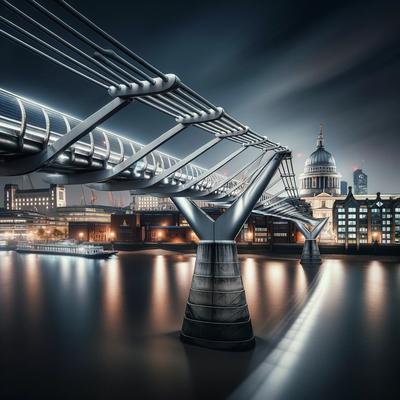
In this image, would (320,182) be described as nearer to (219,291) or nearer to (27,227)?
(27,227)

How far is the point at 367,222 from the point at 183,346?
87881 millimetres

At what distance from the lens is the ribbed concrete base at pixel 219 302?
59.7ft

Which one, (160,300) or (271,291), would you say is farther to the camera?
(271,291)

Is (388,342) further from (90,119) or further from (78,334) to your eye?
(90,119)

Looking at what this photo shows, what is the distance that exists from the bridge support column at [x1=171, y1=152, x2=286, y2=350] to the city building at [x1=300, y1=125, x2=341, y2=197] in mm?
117088

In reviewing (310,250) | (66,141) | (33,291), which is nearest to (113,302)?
(33,291)

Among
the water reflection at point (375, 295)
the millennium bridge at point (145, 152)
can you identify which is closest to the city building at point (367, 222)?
the water reflection at point (375, 295)

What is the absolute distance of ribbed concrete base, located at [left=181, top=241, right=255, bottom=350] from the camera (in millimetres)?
18203

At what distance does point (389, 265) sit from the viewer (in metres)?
64.9

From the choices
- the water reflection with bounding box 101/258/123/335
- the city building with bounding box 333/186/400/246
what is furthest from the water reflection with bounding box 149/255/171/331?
the city building with bounding box 333/186/400/246

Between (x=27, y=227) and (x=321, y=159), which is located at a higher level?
(x=321, y=159)

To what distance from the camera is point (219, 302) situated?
18.2 meters

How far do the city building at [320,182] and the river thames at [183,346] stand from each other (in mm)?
80981

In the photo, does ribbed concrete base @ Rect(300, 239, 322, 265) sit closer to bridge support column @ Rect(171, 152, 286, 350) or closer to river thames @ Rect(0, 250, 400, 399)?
river thames @ Rect(0, 250, 400, 399)
